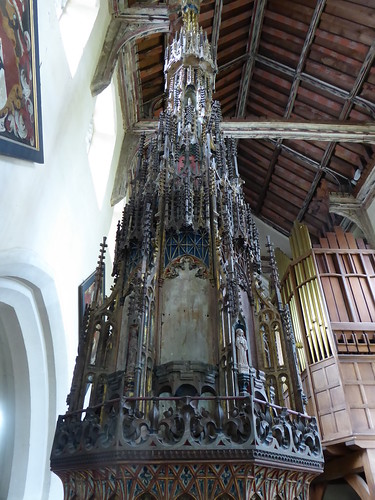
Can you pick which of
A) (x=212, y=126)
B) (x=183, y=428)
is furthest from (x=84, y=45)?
(x=183, y=428)

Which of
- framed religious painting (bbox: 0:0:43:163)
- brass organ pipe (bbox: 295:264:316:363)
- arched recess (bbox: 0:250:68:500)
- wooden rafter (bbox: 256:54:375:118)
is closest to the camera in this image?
framed religious painting (bbox: 0:0:43:163)

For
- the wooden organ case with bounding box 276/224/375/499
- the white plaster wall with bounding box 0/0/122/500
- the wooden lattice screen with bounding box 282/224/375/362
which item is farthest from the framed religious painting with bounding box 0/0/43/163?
the wooden lattice screen with bounding box 282/224/375/362

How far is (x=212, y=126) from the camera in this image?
5.51 meters

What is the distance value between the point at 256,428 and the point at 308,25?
1005 cm

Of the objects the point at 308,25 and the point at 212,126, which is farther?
the point at 308,25

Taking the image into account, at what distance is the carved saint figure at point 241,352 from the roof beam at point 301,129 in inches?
275

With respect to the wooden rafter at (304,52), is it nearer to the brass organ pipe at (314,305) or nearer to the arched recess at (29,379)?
the brass organ pipe at (314,305)

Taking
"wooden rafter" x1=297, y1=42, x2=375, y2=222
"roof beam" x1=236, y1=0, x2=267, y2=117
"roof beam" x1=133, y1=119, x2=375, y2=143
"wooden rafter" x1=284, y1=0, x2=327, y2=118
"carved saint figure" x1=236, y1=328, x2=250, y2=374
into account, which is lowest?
"carved saint figure" x1=236, y1=328, x2=250, y2=374

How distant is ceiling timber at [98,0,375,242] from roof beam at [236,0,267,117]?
0.03 m

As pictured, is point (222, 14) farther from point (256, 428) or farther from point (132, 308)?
point (256, 428)

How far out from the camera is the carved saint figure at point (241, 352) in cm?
318

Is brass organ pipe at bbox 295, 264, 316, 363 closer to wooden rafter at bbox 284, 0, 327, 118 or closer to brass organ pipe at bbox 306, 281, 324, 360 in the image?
brass organ pipe at bbox 306, 281, 324, 360

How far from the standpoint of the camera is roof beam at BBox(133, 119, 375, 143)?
9523 millimetres

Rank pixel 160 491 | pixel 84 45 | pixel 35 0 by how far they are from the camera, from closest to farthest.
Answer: pixel 160 491, pixel 35 0, pixel 84 45
